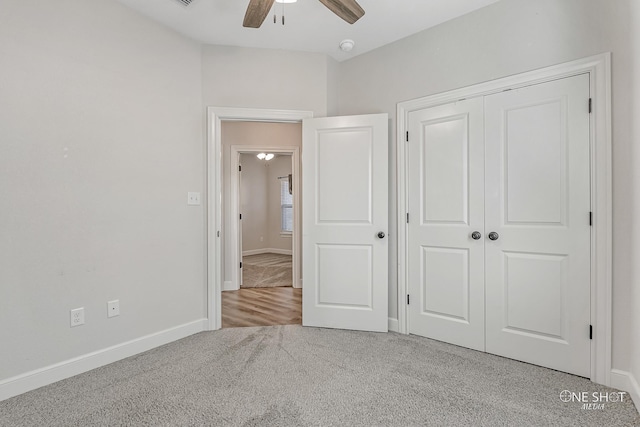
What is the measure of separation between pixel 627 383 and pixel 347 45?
122 inches

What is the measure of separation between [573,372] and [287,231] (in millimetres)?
6370

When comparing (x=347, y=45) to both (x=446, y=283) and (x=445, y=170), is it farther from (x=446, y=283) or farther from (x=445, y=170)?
(x=446, y=283)

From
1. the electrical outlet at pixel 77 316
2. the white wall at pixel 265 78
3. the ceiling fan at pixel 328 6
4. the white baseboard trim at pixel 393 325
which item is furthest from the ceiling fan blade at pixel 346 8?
the electrical outlet at pixel 77 316

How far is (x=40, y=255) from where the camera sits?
2021mm

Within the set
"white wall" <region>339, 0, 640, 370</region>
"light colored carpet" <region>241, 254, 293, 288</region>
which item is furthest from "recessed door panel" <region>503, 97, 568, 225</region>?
"light colored carpet" <region>241, 254, 293, 288</region>

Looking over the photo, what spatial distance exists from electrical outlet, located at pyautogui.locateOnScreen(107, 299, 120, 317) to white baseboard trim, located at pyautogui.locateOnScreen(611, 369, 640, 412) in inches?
128

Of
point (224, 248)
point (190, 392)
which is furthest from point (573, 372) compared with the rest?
point (224, 248)

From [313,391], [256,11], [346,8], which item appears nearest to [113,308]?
[313,391]

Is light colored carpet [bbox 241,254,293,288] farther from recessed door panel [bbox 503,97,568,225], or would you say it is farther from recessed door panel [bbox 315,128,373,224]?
recessed door panel [bbox 503,97,568,225]

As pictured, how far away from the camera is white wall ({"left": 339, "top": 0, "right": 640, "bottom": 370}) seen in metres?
1.85

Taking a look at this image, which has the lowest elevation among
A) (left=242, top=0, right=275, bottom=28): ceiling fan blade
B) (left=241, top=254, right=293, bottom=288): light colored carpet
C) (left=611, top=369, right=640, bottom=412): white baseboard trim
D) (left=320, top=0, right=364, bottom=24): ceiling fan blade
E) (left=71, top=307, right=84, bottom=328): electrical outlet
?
(left=241, top=254, right=293, bottom=288): light colored carpet

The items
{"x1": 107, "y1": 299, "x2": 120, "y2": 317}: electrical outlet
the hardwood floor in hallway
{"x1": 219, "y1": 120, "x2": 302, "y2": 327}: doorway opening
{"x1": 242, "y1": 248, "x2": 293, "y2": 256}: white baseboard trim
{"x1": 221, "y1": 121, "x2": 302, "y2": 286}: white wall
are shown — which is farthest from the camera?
{"x1": 242, "y1": 248, "x2": 293, "y2": 256}: white baseboard trim

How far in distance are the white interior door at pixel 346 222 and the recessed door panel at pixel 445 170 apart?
1.17 feet

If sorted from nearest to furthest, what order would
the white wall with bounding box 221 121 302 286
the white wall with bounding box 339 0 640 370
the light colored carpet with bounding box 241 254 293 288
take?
the white wall with bounding box 339 0 640 370
the white wall with bounding box 221 121 302 286
the light colored carpet with bounding box 241 254 293 288
